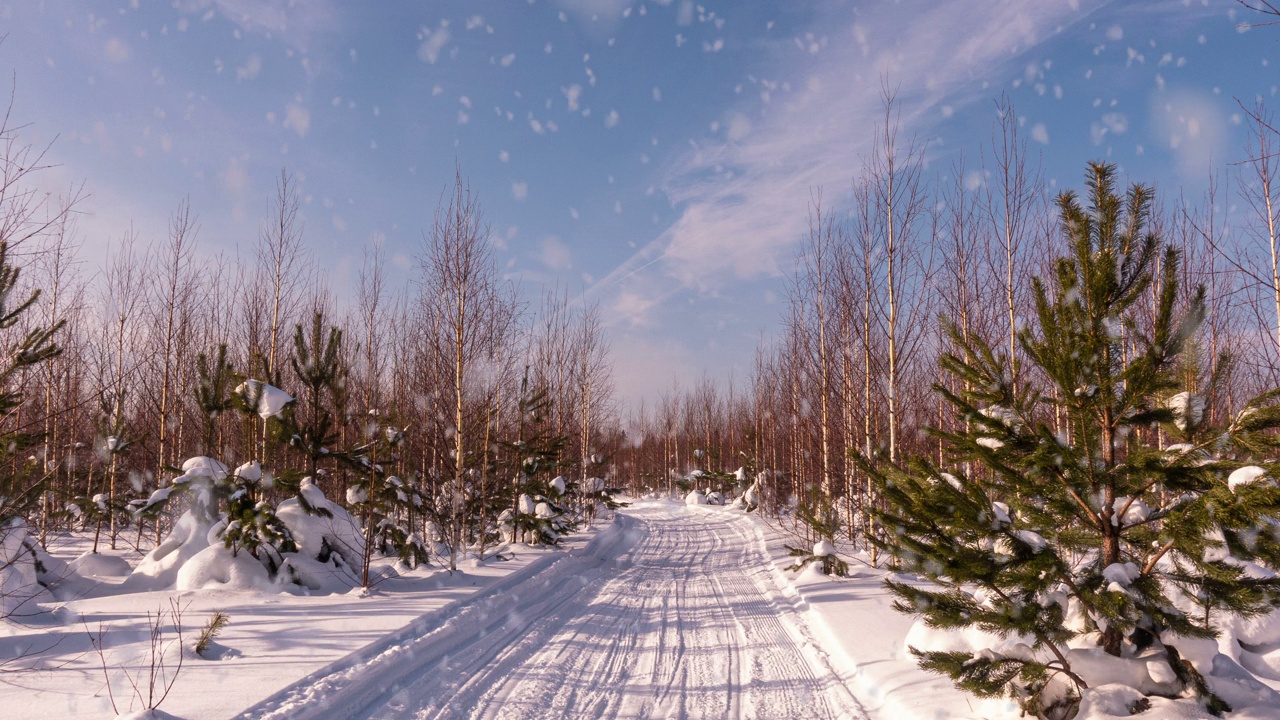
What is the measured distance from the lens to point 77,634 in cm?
656

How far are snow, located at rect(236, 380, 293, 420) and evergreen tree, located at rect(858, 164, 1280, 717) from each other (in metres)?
8.67

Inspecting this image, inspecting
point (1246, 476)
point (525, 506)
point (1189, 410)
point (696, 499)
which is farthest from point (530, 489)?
point (696, 499)

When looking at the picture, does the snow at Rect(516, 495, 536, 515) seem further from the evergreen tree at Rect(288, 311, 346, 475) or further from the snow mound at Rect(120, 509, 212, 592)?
the snow mound at Rect(120, 509, 212, 592)

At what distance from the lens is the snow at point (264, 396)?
9.36 metres

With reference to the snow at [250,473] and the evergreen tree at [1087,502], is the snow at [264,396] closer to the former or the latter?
the snow at [250,473]

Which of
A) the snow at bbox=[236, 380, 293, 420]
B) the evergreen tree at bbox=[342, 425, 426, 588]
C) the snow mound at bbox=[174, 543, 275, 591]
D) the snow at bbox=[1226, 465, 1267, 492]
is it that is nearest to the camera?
the snow at bbox=[1226, 465, 1267, 492]

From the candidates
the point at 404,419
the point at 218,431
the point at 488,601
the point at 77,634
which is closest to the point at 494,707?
the point at 488,601

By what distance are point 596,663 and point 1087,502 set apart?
4.47m

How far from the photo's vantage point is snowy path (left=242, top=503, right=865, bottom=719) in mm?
5004

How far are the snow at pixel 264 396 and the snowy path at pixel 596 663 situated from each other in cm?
419

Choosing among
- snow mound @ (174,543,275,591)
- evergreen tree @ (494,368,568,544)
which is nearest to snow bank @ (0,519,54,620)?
snow mound @ (174,543,275,591)

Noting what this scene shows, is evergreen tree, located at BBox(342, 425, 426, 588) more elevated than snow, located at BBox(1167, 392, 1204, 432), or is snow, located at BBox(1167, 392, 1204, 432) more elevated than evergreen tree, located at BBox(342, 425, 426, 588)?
snow, located at BBox(1167, 392, 1204, 432)

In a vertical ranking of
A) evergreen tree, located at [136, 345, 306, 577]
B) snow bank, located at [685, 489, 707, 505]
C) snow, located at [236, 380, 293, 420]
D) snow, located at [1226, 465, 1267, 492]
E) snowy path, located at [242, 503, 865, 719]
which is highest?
snow, located at [236, 380, 293, 420]

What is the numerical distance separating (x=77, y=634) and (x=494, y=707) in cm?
498
